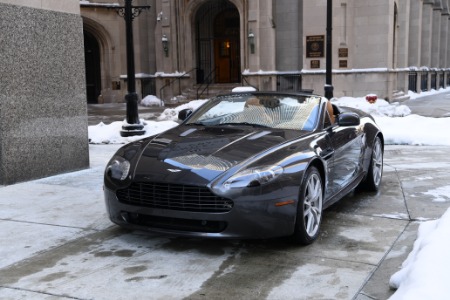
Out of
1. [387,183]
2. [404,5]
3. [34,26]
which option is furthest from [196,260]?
[404,5]

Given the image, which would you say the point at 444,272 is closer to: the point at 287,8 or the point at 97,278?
the point at 97,278

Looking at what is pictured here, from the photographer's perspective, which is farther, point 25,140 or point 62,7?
point 62,7

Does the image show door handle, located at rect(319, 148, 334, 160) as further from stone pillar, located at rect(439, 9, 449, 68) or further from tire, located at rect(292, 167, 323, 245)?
stone pillar, located at rect(439, 9, 449, 68)

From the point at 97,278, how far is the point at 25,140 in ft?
14.3

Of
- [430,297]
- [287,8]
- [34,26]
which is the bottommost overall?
[430,297]

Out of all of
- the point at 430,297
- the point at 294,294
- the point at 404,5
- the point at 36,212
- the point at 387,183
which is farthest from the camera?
the point at 404,5

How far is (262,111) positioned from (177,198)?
198 centimetres

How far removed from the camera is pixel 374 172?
710cm

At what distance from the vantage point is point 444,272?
10.7 ft

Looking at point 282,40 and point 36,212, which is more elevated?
point 282,40

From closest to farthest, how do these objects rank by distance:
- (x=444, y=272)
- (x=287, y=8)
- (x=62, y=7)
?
(x=444, y=272) < (x=62, y=7) < (x=287, y=8)

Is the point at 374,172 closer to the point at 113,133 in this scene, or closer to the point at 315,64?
the point at 113,133

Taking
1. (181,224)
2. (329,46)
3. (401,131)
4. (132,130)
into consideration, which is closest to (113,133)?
(132,130)

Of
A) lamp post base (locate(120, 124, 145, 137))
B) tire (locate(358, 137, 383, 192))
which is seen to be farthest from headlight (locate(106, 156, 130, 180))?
lamp post base (locate(120, 124, 145, 137))
